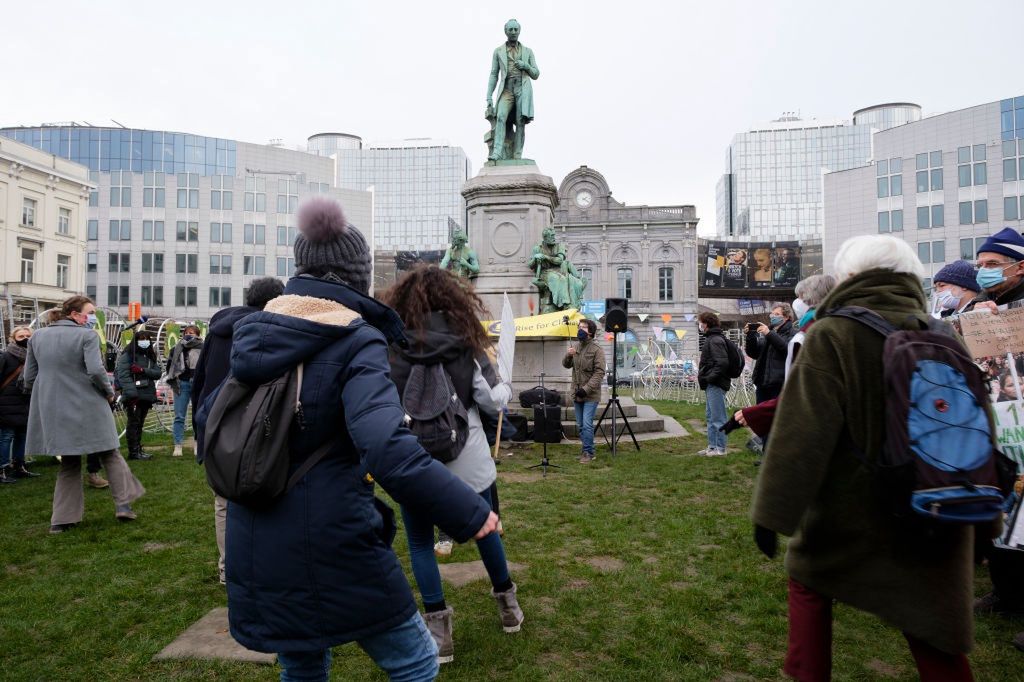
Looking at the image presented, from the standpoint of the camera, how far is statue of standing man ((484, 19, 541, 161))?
42.2ft

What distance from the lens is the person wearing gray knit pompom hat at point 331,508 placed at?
1.95 m

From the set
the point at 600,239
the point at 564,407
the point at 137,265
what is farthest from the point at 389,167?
the point at 564,407

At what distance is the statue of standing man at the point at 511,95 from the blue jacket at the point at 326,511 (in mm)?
11842

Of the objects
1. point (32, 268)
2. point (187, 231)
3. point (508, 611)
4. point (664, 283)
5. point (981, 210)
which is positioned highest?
point (187, 231)

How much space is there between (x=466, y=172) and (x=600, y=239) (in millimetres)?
54521

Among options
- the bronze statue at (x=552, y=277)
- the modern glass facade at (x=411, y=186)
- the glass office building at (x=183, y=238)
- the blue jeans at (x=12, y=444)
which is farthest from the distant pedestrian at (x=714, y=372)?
the modern glass facade at (x=411, y=186)

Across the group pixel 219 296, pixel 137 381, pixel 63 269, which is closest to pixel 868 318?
pixel 137 381

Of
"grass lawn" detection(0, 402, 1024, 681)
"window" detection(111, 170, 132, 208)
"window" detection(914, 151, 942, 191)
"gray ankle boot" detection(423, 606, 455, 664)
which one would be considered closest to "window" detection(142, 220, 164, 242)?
"window" detection(111, 170, 132, 208)

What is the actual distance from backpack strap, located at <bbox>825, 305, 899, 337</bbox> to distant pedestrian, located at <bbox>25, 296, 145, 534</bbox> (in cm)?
618

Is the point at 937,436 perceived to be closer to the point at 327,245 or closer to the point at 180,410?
the point at 327,245

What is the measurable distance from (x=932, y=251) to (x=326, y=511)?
58151 mm

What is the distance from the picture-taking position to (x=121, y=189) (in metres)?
59.2

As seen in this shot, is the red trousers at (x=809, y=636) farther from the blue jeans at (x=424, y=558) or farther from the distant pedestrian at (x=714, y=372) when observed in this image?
the distant pedestrian at (x=714, y=372)

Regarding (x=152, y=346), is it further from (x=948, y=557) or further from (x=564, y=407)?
(x=948, y=557)
